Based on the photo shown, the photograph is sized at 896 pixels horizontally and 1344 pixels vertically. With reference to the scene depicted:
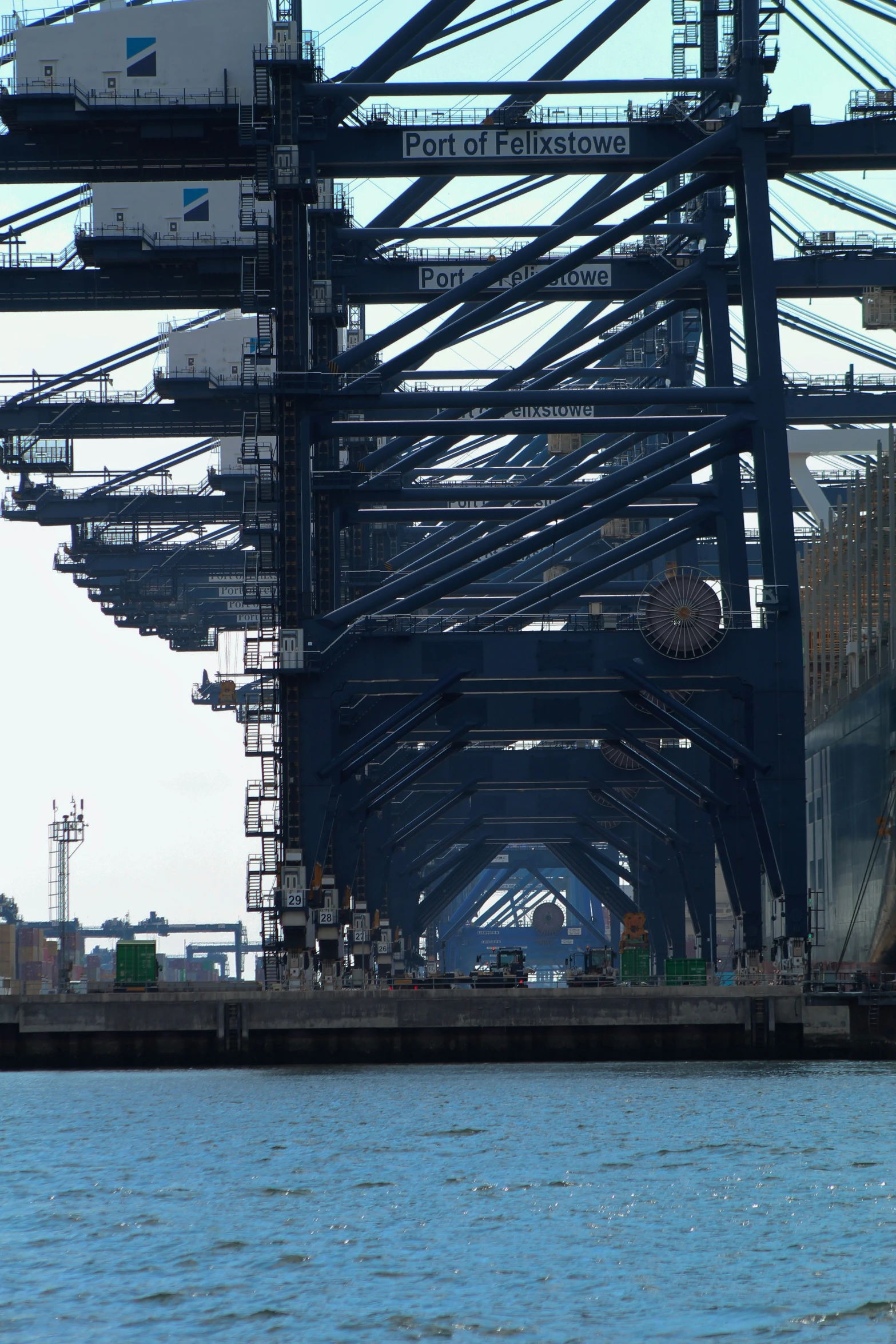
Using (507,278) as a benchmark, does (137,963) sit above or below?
below

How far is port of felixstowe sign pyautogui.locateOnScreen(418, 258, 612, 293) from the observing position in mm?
61719

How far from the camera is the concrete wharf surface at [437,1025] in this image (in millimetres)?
51250

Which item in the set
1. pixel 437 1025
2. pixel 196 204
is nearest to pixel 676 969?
pixel 437 1025

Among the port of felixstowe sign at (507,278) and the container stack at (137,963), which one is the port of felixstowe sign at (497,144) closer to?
the port of felixstowe sign at (507,278)

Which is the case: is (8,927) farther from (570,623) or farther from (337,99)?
(337,99)

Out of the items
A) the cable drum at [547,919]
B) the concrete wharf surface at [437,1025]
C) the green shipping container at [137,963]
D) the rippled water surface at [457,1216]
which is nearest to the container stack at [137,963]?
the green shipping container at [137,963]

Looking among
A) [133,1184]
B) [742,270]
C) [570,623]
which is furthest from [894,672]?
[133,1184]

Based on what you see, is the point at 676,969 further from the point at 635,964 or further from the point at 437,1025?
the point at 437,1025

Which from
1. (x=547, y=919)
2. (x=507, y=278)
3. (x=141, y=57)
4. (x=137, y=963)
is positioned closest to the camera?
(x=141, y=57)

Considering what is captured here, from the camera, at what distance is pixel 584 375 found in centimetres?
7925

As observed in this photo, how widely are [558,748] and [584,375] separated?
1490 cm

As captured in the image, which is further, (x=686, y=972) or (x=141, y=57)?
(x=686, y=972)

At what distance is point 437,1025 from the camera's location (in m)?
51.6

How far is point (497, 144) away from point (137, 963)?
93.4ft
